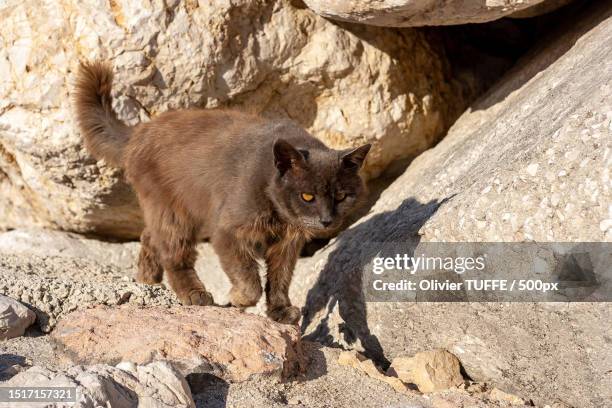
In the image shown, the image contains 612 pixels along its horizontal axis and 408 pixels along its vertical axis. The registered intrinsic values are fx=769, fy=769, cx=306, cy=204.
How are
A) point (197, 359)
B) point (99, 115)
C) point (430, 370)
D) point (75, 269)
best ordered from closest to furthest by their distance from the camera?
point (197, 359) → point (430, 370) → point (99, 115) → point (75, 269)

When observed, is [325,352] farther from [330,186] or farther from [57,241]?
[57,241]

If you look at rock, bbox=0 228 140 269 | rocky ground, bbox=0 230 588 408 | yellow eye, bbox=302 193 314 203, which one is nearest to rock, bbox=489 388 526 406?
rocky ground, bbox=0 230 588 408

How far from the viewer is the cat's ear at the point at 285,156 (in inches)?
164

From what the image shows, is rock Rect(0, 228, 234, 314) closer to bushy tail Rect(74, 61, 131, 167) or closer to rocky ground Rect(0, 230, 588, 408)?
rocky ground Rect(0, 230, 588, 408)

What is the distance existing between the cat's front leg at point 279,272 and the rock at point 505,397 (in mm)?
1279

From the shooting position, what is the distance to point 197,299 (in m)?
4.88

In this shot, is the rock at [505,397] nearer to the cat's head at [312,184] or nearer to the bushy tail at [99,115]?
the cat's head at [312,184]

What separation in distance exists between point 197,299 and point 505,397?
6.53 feet

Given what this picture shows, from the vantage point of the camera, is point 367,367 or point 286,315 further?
point 286,315

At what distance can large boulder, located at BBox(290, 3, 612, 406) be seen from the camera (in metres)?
3.62

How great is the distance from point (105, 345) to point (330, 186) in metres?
1.50

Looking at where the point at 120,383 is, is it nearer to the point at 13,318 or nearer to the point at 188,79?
the point at 13,318

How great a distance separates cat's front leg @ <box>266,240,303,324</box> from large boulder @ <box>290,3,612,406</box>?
1.13 feet

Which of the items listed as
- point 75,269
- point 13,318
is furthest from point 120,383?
point 75,269
